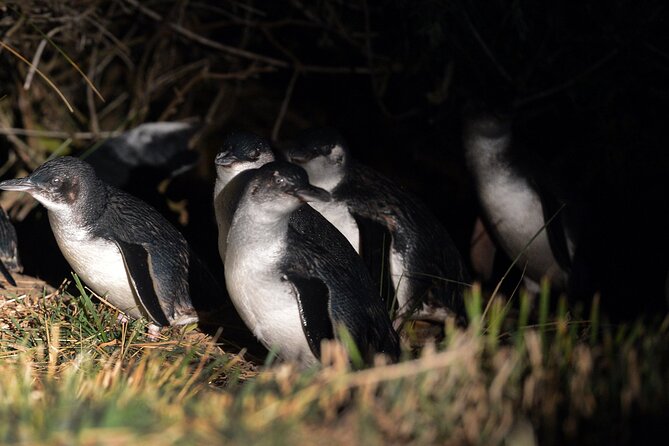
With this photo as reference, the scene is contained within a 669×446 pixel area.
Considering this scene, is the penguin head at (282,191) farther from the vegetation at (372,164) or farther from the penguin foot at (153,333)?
the penguin foot at (153,333)

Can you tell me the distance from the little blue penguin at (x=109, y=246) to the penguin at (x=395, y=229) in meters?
0.89

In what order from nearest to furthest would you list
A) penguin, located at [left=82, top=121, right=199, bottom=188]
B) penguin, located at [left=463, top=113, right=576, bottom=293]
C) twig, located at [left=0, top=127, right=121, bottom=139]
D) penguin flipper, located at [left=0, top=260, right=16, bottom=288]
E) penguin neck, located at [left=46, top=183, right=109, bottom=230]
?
1. penguin neck, located at [left=46, top=183, right=109, bottom=230]
2. penguin flipper, located at [left=0, top=260, right=16, bottom=288]
3. penguin, located at [left=463, top=113, right=576, bottom=293]
4. penguin, located at [left=82, top=121, right=199, bottom=188]
5. twig, located at [left=0, top=127, right=121, bottom=139]

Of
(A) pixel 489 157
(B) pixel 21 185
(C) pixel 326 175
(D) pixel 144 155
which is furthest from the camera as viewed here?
(D) pixel 144 155

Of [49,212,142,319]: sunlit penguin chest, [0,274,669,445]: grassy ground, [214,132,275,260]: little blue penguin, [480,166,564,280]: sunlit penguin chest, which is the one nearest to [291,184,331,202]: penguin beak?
[214,132,275,260]: little blue penguin

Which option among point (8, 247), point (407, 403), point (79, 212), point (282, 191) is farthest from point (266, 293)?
point (8, 247)

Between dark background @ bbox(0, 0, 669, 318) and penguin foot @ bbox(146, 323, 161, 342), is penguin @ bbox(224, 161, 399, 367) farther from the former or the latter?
dark background @ bbox(0, 0, 669, 318)

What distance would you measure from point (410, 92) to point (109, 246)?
3473 mm

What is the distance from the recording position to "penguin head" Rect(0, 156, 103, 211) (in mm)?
3771

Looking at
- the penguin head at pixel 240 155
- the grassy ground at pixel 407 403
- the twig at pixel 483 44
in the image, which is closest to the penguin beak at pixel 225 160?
the penguin head at pixel 240 155

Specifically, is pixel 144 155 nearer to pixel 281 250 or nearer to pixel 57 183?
pixel 57 183

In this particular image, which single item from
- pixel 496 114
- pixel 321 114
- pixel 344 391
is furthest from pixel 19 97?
pixel 344 391

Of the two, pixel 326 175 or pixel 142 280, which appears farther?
pixel 326 175

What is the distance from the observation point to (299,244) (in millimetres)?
3461

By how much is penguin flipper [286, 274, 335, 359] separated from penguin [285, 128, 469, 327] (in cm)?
104
